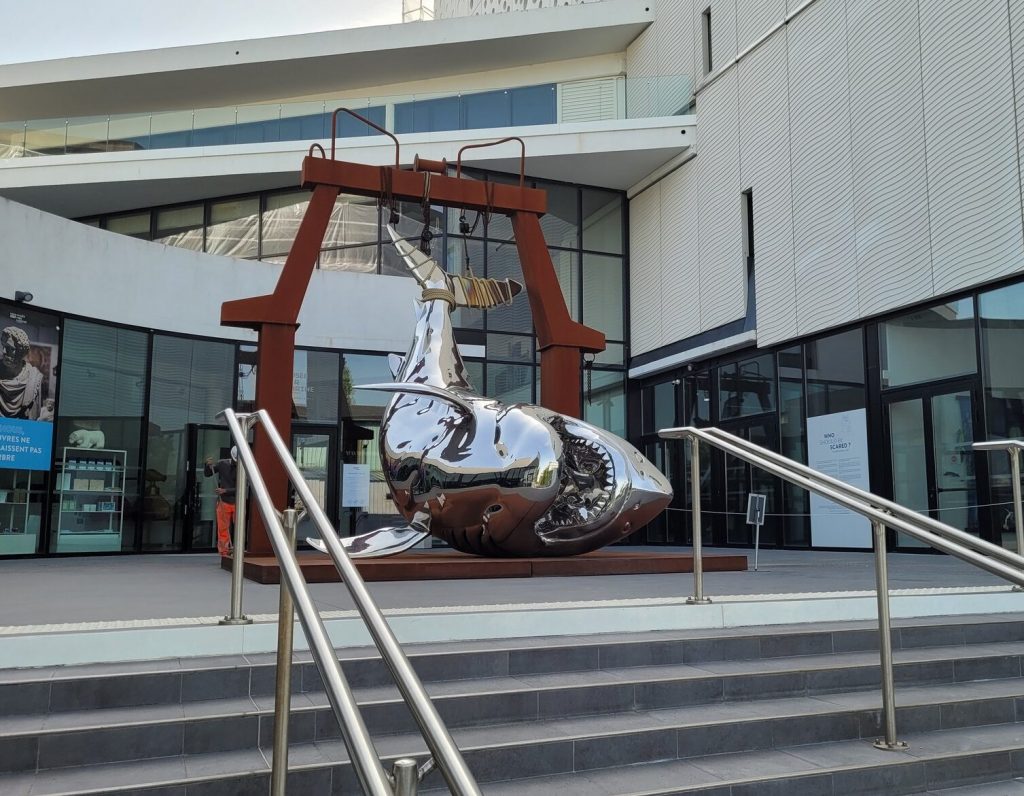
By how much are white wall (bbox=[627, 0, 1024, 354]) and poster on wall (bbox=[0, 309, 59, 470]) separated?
38.4ft

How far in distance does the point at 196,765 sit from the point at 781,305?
573 inches

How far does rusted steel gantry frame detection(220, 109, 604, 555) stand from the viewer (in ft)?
28.5

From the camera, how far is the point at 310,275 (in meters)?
9.20

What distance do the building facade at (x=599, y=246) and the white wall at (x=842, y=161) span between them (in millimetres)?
52

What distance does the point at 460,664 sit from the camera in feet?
13.9

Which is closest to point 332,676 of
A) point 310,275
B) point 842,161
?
point 310,275

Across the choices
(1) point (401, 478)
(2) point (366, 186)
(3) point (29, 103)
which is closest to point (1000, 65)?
(2) point (366, 186)

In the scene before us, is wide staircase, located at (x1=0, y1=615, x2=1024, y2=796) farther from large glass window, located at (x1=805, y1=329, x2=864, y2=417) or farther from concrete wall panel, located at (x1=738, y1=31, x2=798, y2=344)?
concrete wall panel, located at (x1=738, y1=31, x2=798, y2=344)

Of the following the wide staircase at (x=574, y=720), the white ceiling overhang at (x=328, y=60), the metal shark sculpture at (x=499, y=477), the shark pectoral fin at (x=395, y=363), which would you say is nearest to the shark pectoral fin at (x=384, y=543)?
the metal shark sculpture at (x=499, y=477)

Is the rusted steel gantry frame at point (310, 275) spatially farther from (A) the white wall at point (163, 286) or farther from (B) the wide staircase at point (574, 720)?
(A) the white wall at point (163, 286)

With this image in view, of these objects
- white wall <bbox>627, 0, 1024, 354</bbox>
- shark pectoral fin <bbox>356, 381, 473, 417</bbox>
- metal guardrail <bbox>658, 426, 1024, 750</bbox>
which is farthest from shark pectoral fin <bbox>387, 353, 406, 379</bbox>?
white wall <bbox>627, 0, 1024, 354</bbox>

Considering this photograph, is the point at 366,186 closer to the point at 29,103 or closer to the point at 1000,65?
the point at 1000,65

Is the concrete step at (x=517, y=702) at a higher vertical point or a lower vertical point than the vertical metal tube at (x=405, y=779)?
lower

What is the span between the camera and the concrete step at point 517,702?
3369 mm
